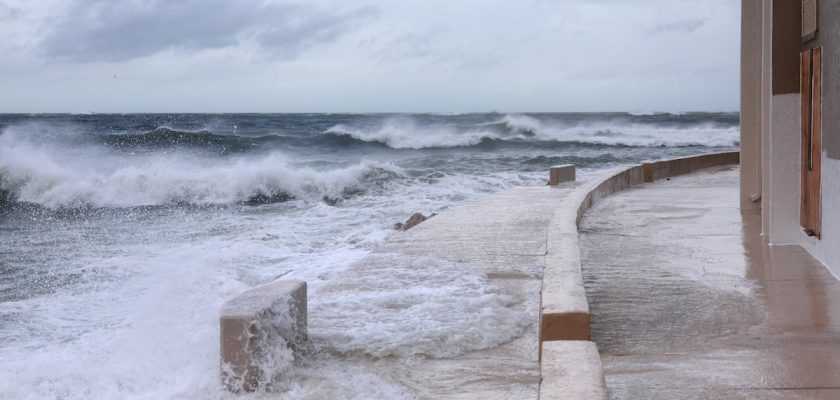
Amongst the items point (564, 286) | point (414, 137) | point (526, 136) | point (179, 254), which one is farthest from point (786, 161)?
point (526, 136)

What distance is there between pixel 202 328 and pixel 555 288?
2744mm

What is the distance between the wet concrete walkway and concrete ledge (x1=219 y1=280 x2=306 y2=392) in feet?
6.14

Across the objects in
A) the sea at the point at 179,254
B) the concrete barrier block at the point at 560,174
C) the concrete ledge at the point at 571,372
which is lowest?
the sea at the point at 179,254

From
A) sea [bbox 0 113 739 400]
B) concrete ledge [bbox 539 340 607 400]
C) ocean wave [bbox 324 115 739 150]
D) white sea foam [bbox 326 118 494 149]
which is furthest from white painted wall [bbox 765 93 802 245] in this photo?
white sea foam [bbox 326 118 494 149]

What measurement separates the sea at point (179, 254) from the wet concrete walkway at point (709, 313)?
1.24 m

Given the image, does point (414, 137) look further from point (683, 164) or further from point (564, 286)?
point (564, 286)

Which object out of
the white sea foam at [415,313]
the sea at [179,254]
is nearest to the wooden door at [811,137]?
the white sea foam at [415,313]

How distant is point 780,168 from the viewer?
7.82 meters

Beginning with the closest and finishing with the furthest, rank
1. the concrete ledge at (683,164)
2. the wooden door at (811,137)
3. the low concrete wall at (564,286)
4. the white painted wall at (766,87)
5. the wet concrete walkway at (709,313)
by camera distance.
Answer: the wet concrete walkway at (709,313)
the low concrete wall at (564,286)
the wooden door at (811,137)
the white painted wall at (766,87)
the concrete ledge at (683,164)

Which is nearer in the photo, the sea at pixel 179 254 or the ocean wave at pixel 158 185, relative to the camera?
the sea at pixel 179 254

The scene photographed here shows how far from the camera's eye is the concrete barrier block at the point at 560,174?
16562 millimetres

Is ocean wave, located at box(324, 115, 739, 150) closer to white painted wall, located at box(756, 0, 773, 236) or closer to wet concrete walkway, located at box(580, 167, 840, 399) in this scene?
white painted wall, located at box(756, 0, 773, 236)

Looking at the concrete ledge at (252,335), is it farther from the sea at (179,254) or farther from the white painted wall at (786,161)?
the white painted wall at (786,161)

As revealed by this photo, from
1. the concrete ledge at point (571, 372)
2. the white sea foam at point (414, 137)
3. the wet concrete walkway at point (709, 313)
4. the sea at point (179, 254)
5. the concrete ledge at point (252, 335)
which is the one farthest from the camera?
the white sea foam at point (414, 137)
